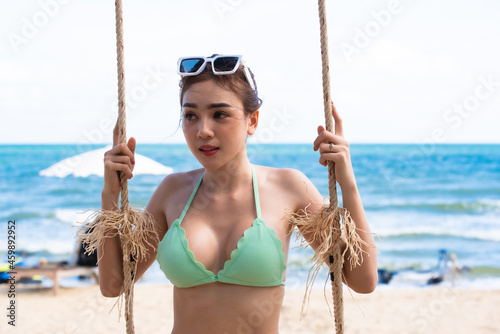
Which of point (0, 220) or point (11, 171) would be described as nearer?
point (0, 220)

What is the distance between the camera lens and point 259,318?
Result: 178 centimetres

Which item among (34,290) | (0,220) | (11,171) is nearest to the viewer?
(34,290)

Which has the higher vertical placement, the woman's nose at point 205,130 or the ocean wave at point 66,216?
the woman's nose at point 205,130

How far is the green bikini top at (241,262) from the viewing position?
1741mm

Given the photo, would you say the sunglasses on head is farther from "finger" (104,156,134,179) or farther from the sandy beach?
the sandy beach

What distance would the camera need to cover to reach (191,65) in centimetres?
187

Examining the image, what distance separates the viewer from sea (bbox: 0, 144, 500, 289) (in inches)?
364

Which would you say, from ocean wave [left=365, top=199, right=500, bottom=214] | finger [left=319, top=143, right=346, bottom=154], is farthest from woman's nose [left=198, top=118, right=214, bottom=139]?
ocean wave [left=365, top=199, right=500, bottom=214]

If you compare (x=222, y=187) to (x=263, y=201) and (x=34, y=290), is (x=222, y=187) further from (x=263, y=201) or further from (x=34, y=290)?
(x=34, y=290)

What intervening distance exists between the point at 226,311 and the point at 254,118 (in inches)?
28.3

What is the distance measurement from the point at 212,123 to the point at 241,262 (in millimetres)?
490

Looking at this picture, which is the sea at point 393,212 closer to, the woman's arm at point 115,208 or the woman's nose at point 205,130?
the woman's arm at point 115,208

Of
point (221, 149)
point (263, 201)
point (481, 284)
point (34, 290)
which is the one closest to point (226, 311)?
point (263, 201)

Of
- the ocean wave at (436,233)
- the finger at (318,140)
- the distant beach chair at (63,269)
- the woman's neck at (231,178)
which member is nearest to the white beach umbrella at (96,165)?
the distant beach chair at (63,269)
